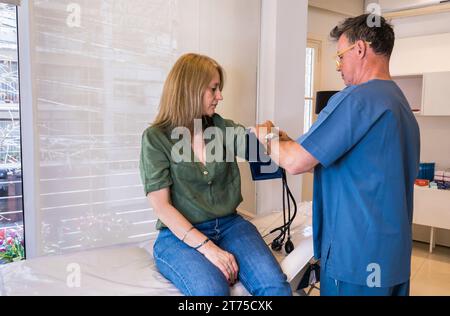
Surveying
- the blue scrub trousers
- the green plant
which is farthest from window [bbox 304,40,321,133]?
the green plant

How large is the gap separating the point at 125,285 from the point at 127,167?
78 cm

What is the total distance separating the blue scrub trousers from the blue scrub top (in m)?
0.04

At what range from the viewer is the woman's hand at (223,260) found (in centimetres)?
132

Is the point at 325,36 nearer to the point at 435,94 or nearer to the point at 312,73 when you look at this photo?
the point at 312,73

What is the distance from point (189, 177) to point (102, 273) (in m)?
0.50

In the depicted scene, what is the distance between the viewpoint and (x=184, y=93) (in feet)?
4.97

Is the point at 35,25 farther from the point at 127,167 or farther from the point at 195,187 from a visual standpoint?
the point at 195,187

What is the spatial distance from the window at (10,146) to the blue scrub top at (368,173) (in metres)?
1.41

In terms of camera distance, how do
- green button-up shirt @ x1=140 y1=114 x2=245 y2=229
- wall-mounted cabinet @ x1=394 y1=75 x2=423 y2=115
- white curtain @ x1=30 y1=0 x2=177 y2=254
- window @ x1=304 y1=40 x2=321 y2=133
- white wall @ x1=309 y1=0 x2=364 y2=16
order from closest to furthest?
green button-up shirt @ x1=140 y1=114 x2=245 y2=229, white curtain @ x1=30 y1=0 x2=177 y2=254, wall-mounted cabinet @ x1=394 y1=75 x2=423 y2=115, white wall @ x1=309 y1=0 x2=364 y2=16, window @ x1=304 y1=40 x2=321 y2=133

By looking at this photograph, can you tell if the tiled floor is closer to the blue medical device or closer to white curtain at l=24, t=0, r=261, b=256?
the blue medical device

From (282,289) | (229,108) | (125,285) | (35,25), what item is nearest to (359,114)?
(282,289)

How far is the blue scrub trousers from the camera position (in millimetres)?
1254

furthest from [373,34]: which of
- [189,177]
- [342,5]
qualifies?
[342,5]
